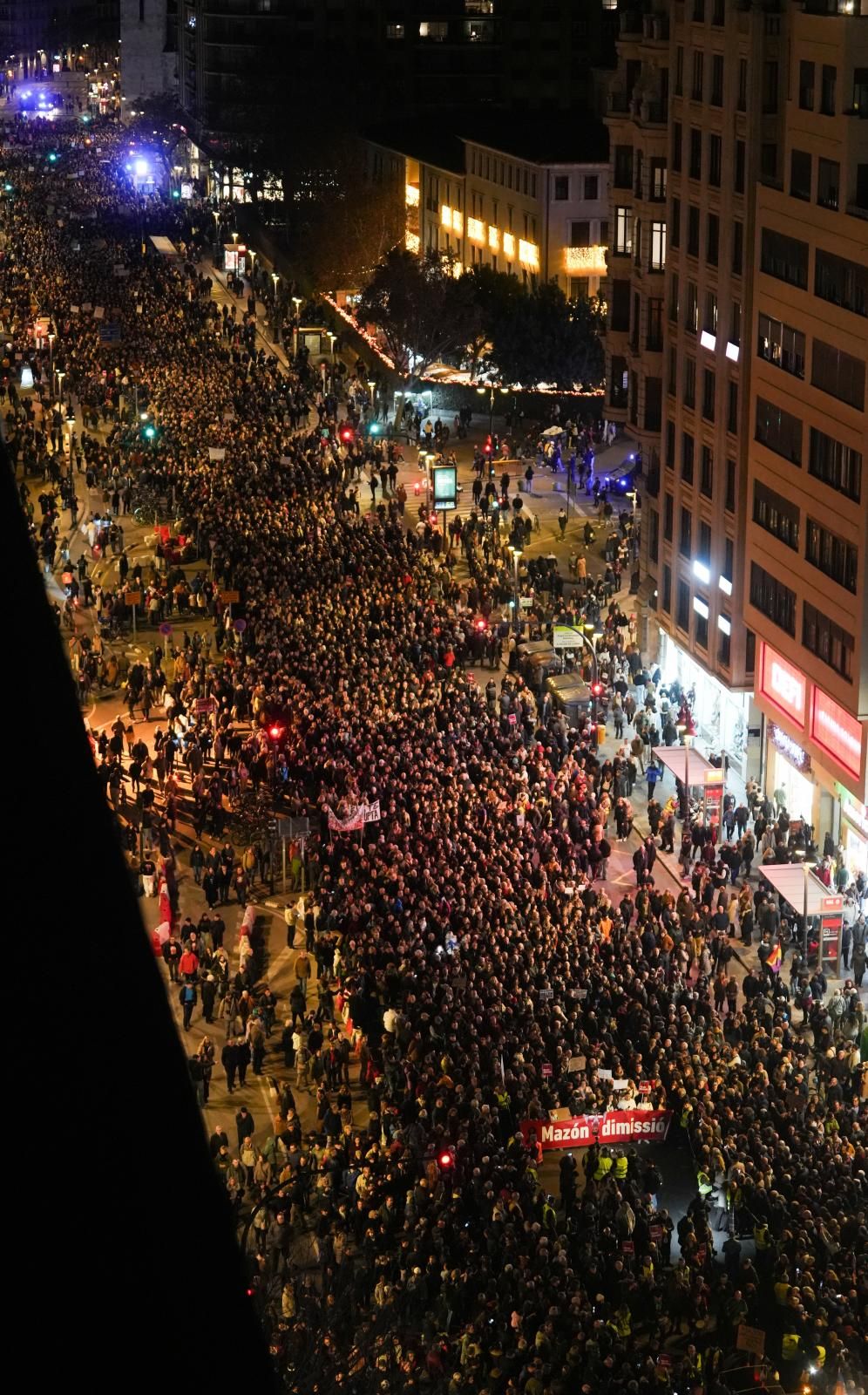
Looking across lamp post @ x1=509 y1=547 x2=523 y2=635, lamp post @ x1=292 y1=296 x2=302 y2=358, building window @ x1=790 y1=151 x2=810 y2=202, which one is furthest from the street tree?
building window @ x1=790 y1=151 x2=810 y2=202

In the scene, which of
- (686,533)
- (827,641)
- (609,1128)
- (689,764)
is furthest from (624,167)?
(609,1128)

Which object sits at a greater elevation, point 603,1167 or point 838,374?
point 838,374

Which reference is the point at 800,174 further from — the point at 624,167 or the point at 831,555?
the point at 624,167

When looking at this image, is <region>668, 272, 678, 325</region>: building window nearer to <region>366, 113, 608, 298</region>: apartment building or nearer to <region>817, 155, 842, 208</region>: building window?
<region>817, 155, 842, 208</region>: building window

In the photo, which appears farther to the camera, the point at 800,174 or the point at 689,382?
the point at 689,382

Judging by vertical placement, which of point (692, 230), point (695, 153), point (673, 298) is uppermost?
point (695, 153)

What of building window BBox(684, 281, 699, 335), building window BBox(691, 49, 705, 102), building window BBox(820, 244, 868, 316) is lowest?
building window BBox(684, 281, 699, 335)

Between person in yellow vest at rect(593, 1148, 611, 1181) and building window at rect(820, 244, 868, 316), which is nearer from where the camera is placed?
person in yellow vest at rect(593, 1148, 611, 1181)

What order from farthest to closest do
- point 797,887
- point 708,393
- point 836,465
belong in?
point 708,393
point 836,465
point 797,887

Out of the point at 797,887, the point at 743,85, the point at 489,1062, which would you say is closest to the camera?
the point at 489,1062
